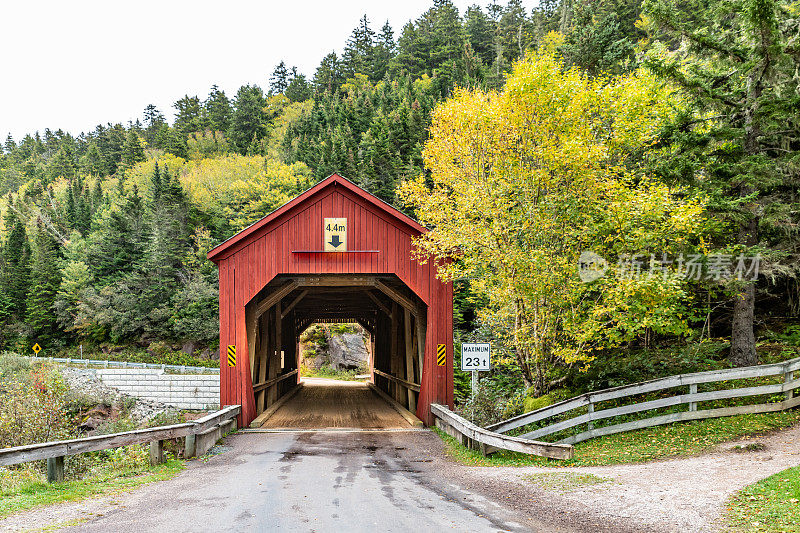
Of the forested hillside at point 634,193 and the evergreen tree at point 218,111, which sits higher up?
the evergreen tree at point 218,111

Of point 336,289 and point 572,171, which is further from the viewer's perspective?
point 336,289

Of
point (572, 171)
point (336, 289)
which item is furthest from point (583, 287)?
point (336, 289)

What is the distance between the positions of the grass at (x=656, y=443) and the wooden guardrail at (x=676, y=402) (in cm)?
14

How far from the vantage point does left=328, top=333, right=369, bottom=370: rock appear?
4378 cm

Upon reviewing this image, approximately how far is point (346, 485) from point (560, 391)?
20.2ft

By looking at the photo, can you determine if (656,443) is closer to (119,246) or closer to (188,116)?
(119,246)

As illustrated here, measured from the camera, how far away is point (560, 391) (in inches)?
484

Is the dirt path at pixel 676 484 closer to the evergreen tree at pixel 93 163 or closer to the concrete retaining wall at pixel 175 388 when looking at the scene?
the concrete retaining wall at pixel 175 388

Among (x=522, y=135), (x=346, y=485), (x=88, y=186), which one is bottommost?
(x=346, y=485)

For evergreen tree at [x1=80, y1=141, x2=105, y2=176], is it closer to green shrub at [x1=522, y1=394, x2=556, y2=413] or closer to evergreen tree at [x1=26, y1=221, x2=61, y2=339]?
evergreen tree at [x1=26, y1=221, x2=61, y2=339]

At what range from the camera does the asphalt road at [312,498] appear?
5.67 meters

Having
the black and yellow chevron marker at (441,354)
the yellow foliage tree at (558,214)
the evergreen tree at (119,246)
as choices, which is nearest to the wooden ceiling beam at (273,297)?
the black and yellow chevron marker at (441,354)

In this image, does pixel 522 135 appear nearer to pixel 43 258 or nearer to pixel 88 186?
pixel 43 258

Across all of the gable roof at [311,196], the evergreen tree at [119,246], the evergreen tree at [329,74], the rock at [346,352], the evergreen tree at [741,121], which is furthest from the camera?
the evergreen tree at [329,74]
